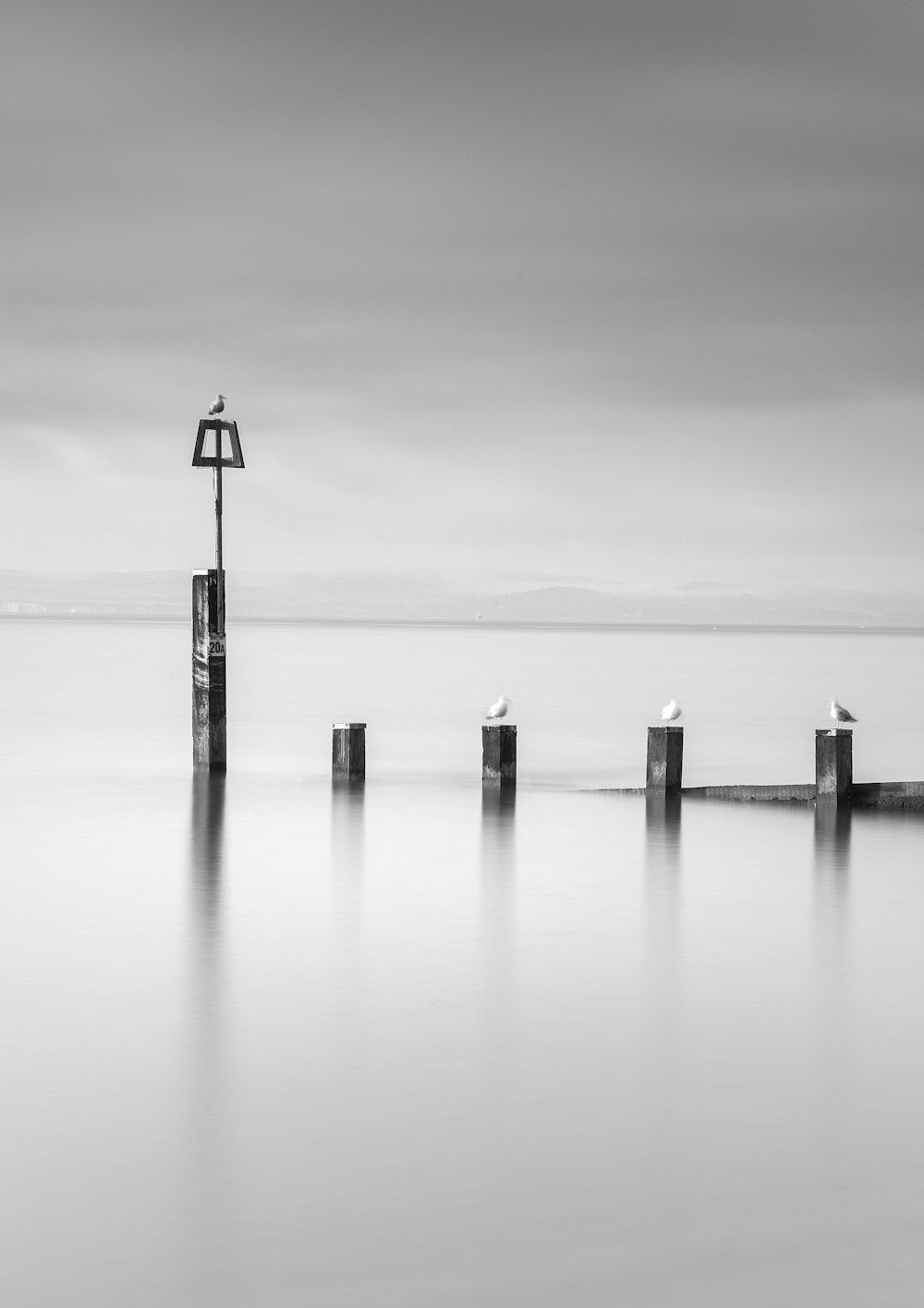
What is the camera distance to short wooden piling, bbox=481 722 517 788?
2323 cm

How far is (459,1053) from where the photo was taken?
998 centimetres

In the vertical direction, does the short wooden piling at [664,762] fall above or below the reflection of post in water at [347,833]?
above

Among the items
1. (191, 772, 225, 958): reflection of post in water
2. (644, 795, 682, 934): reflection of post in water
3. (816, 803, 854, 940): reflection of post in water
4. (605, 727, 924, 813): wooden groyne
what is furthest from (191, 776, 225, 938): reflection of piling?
(605, 727, 924, 813): wooden groyne

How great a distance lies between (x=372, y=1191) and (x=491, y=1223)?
0.61 m

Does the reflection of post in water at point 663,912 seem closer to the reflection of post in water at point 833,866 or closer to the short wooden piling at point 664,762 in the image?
the short wooden piling at point 664,762

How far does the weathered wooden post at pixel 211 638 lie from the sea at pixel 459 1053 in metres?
0.73

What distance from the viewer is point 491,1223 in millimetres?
7137

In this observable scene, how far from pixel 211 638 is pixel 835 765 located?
25.4 ft

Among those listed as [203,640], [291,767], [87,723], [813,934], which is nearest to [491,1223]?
[813,934]

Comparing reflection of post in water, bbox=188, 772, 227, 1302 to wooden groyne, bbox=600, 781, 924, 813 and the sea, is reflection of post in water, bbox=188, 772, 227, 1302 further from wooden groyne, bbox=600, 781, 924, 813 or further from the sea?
wooden groyne, bbox=600, 781, 924, 813

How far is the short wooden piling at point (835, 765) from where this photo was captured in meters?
19.8

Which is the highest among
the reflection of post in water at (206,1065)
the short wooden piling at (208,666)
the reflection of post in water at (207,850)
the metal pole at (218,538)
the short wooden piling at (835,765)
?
the metal pole at (218,538)

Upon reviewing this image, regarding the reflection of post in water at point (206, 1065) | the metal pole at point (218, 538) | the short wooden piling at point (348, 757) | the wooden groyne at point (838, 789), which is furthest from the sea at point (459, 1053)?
the metal pole at point (218, 538)

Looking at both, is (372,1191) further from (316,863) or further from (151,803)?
(151,803)
